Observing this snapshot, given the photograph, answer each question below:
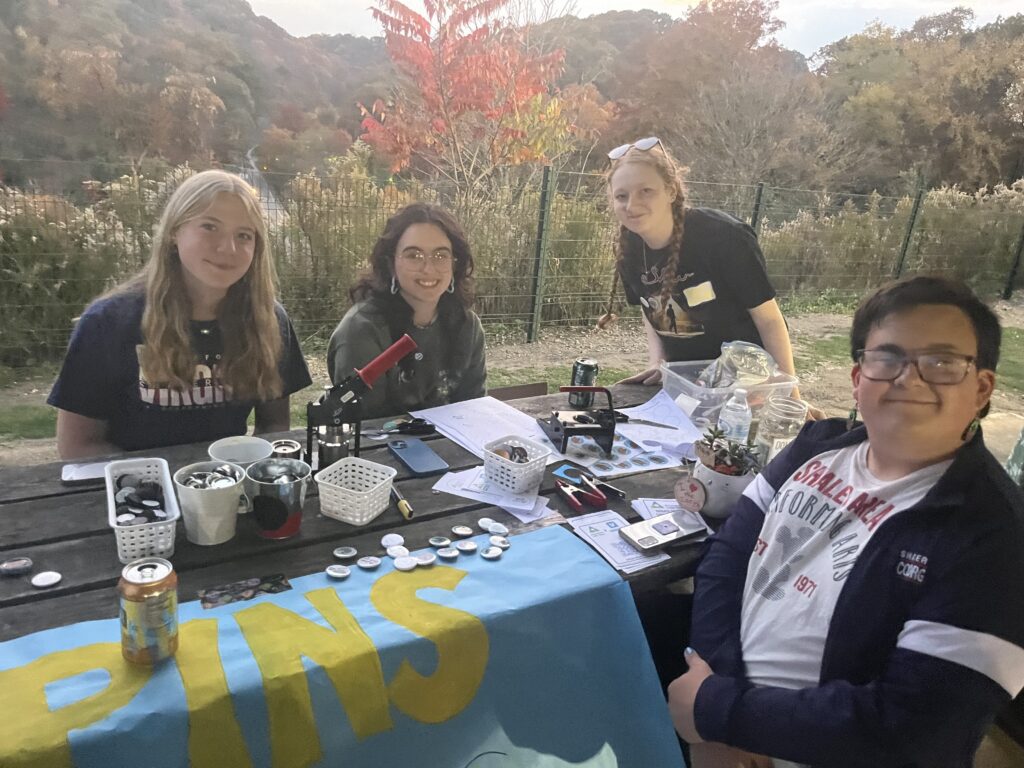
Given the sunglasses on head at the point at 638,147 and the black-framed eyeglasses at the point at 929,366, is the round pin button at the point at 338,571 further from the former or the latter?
the sunglasses on head at the point at 638,147

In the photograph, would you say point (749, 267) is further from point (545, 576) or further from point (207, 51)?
point (207, 51)

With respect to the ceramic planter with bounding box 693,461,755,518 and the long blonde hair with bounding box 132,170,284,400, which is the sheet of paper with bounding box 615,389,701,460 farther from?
the long blonde hair with bounding box 132,170,284,400

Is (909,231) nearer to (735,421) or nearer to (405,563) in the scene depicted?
(735,421)

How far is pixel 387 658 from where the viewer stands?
44.1 inches

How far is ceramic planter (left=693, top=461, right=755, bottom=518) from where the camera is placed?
1668 millimetres

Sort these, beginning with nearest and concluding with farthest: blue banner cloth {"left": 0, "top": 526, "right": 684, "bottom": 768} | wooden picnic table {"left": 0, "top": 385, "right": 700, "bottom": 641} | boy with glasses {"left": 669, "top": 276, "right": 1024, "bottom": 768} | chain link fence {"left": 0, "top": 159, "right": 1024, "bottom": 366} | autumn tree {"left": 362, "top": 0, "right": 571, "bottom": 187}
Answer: blue banner cloth {"left": 0, "top": 526, "right": 684, "bottom": 768} < boy with glasses {"left": 669, "top": 276, "right": 1024, "bottom": 768} < wooden picnic table {"left": 0, "top": 385, "right": 700, "bottom": 641} < chain link fence {"left": 0, "top": 159, "right": 1024, "bottom": 366} < autumn tree {"left": 362, "top": 0, "right": 571, "bottom": 187}

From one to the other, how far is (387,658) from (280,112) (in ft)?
40.4

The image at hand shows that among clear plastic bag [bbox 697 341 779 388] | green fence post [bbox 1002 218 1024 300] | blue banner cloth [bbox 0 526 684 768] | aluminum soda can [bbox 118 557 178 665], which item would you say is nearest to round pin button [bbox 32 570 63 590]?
blue banner cloth [bbox 0 526 684 768]

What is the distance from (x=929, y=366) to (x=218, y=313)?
6.03 feet

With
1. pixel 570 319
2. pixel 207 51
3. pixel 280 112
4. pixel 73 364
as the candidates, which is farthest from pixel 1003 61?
pixel 73 364

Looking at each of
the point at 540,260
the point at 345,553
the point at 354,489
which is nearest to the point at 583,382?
the point at 354,489

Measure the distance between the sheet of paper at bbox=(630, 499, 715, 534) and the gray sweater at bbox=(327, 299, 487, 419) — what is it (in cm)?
97

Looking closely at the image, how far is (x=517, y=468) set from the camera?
1682 mm

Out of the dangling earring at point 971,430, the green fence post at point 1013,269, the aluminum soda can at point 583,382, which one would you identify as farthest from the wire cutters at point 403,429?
the green fence post at point 1013,269
